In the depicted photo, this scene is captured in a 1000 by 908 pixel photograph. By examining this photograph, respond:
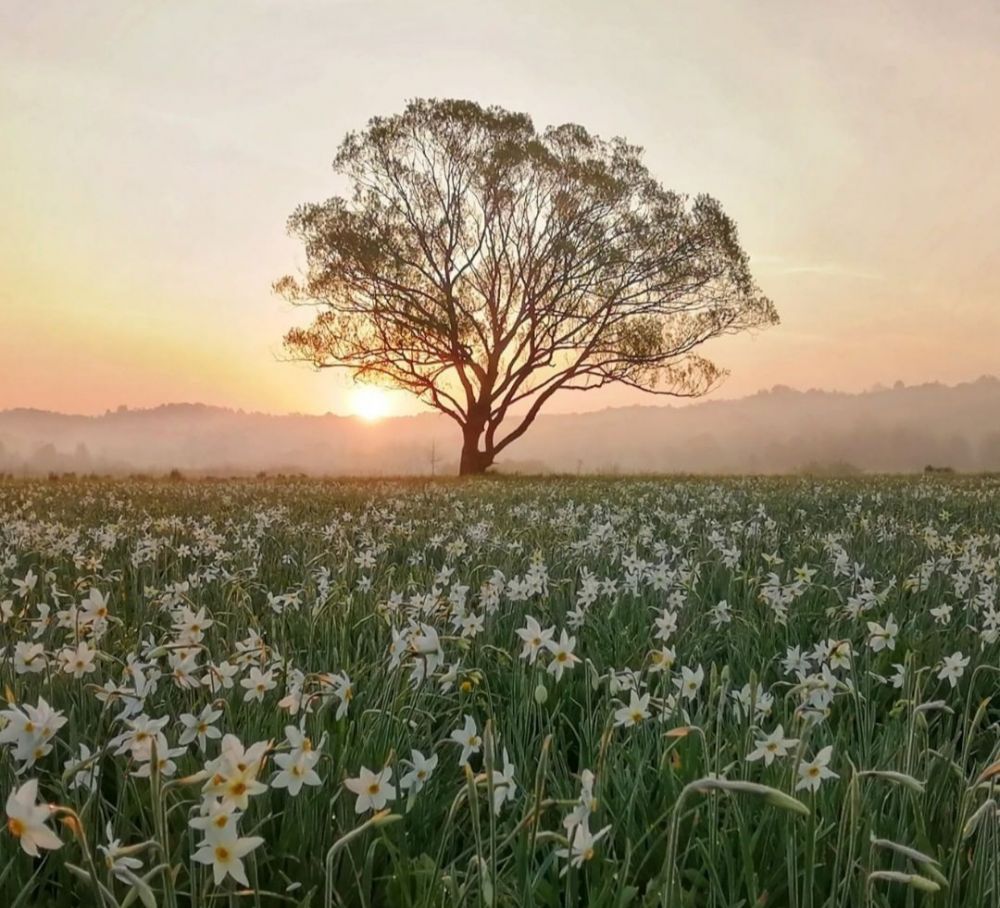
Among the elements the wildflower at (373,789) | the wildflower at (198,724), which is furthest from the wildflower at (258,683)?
the wildflower at (373,789)

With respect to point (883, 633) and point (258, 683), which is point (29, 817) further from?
point (883, 633)

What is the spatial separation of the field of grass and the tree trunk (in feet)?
95.6

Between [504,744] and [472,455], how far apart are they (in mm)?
33044

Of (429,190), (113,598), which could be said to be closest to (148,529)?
(113,598)

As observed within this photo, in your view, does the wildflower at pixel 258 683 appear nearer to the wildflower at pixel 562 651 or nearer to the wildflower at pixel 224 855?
the wildflower at pixel 562 651

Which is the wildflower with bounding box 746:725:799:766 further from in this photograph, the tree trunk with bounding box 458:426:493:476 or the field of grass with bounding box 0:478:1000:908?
the tree trunk with bounding box 458:426:493:476

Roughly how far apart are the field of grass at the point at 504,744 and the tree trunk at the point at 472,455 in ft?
95.6

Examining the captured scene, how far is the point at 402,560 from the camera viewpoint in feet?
23.9

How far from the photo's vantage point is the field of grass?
5.67 ft

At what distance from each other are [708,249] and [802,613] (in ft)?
102

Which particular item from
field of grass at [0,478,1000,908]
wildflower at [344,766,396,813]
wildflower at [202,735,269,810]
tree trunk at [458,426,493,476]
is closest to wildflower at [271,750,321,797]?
field of grass at [0,478,1000,908]

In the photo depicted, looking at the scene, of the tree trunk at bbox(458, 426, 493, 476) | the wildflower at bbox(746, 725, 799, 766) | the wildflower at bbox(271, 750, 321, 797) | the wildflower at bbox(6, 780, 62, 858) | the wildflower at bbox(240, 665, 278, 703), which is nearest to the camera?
the wildflower at bbox(6, 780, 62, 858)

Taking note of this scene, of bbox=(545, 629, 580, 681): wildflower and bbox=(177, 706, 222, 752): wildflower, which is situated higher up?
bbox=(545, 629, 580, 681): wildflower

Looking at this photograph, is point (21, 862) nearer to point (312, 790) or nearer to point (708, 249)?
point (312, 790)
